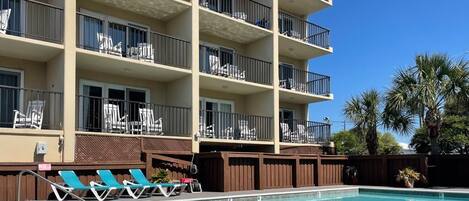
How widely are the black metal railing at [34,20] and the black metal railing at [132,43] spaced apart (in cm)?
88

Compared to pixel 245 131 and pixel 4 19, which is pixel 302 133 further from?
pixel 4 19

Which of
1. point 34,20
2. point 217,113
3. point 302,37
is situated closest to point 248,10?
point 302,37

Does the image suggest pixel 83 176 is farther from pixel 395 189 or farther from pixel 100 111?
pixel 395 189

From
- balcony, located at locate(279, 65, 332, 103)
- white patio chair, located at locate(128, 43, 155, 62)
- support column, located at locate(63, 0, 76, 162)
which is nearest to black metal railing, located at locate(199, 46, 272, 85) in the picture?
balcony, located at locate(279, 65, 332, 103)

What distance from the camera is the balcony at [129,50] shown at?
55.5 feet

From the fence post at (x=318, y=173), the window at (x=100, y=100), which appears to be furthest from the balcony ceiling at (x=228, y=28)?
the fence post at (x=318, y=173)

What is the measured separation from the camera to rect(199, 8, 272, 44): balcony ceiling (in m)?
20.5

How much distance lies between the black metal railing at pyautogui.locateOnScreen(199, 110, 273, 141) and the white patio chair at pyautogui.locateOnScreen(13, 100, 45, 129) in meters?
6.65

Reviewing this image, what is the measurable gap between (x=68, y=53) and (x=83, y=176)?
12.2 feet

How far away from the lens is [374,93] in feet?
86.3

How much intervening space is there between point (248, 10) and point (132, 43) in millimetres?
7270

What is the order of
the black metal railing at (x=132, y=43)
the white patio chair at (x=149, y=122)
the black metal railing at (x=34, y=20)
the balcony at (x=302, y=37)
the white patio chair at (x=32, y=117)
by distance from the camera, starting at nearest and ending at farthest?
the white patio chair at (x=32, y=117), the black metal railing at (x=34, y=20), the black metal railing at (x=132, y=43), the white patio chair at (x=149, y=122), the balcony at (x=302, y=37)

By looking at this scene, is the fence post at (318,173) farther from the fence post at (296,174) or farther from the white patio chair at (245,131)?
the white patio chair at (245,131)

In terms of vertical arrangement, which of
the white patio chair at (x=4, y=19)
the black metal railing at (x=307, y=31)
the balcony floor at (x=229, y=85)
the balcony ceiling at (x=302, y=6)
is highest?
the balcony ceiling at (x=302, y=6)
